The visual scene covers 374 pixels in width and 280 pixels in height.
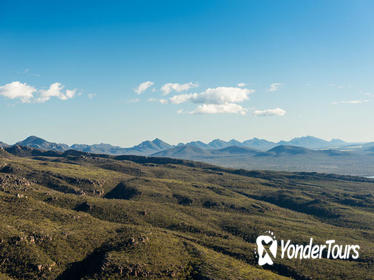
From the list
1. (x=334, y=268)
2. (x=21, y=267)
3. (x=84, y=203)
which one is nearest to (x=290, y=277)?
(x=334, y=268)

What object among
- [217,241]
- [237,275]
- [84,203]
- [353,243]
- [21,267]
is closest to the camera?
[21,267]

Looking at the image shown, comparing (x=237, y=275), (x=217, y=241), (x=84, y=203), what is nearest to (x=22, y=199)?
(x=84, y=203)

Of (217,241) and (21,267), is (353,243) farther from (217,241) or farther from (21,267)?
(21,267)

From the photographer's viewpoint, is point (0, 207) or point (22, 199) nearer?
point (0, 207)

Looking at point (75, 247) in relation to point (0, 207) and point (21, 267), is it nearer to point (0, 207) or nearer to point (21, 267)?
point (21, 267)

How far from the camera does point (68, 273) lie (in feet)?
335

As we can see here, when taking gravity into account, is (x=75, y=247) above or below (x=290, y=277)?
above

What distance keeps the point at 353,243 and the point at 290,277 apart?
59650 mm

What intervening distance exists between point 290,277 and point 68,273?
83.0 m

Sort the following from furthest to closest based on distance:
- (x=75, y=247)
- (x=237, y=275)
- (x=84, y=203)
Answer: (x=84, y=203)
(x=75, y=247)
(x=237, y=275)

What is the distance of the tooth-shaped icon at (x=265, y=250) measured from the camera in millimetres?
122137

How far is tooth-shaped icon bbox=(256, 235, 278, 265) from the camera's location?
12214 centimetres

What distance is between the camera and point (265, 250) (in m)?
129

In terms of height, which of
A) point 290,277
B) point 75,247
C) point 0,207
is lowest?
point 290,277
